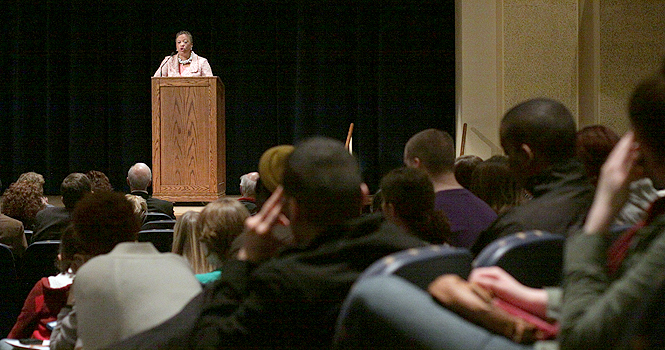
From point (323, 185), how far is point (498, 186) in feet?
5.08

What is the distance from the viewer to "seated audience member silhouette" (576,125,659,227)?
2113 millimetres

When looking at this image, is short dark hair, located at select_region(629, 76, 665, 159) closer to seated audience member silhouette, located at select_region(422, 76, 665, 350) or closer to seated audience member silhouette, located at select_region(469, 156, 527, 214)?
seated audience member silhouette, located at select_region(422, 76, 665, 350)

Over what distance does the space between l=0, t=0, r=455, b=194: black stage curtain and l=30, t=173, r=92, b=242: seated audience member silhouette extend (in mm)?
5962

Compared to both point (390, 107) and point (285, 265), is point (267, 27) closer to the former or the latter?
point (390, 107)

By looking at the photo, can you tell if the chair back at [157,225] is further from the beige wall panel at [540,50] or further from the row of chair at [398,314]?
the beige wall panel at [540,50]

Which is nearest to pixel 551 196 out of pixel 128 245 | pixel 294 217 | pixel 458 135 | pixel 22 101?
pixel 294 217

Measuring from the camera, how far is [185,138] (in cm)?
644

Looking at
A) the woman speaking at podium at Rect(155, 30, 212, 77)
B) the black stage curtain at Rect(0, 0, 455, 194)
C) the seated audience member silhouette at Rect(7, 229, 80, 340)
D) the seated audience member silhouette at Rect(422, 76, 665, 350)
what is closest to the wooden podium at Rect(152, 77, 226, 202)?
the woman speaking at podium at Rect(155, 30, 212, 77)

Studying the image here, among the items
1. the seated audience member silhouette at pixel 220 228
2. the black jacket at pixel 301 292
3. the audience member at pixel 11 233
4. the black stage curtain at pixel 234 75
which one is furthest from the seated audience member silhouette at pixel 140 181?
the black stage curtain at pixel 234 75

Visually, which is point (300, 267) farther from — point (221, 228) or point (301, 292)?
point (221, 228)

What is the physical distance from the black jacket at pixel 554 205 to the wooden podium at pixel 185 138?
4947 mm

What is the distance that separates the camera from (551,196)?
1729mm

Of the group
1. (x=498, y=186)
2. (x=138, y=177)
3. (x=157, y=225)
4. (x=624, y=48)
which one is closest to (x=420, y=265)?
(x=498, y=186)

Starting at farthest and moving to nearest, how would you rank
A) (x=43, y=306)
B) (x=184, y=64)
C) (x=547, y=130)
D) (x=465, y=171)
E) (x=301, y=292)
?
(x=184, y=64) < (x=465, y=171) < (x=43, y=306) < (x=547, y=130) < (x=301, y=292)
